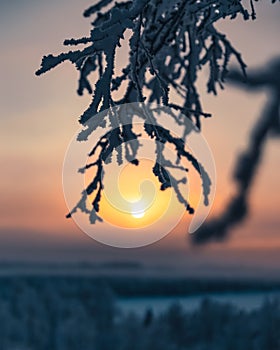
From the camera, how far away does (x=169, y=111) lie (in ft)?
12.5

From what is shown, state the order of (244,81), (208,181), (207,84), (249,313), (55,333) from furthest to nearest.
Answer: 1. (249,313)
2. (55,333)
3. (207,84)
4. (208,181)
5. (244,81)

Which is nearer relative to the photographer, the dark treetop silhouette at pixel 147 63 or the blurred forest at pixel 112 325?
the dark treetop silhouette at pixel 147 63

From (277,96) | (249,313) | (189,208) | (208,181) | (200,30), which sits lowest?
(277,96)

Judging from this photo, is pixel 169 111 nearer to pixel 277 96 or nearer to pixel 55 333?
pixel 277 96

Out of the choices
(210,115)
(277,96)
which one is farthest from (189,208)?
(277,96)

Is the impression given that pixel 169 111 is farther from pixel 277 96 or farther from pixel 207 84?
pixel 277 96

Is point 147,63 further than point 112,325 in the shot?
No

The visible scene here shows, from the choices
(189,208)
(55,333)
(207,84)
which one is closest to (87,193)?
(189,208)

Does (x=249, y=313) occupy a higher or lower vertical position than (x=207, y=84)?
higher

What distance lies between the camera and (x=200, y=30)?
4598 millimetres

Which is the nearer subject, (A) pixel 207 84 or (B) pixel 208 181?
(B) pixel 208 181

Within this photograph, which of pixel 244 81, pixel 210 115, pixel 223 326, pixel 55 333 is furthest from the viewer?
pixel 223 326

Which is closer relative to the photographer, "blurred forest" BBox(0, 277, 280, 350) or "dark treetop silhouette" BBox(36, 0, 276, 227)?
"dark treetop silhouette" BBox(36, 0, 276, 227)

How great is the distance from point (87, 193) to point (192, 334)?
77509 millimetres
